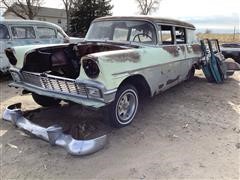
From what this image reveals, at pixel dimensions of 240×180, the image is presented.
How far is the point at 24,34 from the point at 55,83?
15.9ft

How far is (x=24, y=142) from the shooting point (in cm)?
387

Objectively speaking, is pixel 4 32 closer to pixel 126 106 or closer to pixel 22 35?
pixel 22 35

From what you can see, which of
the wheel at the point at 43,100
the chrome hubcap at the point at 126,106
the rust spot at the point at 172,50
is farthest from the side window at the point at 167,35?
the wheel at the point at 43,100

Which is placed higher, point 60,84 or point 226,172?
point 60,84

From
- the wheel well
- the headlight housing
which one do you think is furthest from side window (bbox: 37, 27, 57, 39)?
the headlight housing

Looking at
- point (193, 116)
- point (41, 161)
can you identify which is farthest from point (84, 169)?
point (193, 116)

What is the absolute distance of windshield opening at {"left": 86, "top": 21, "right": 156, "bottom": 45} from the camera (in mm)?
5008

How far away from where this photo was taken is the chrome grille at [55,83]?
3686 millimetres

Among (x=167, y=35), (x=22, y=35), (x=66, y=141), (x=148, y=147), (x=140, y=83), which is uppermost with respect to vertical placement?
(x=22, y=35)

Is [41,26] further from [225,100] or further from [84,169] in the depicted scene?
[84,169]

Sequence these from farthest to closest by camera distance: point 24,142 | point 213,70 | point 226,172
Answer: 1. point 213,70
2. point 24,142
3. point 226,172

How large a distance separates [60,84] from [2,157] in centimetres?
116

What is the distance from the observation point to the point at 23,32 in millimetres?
8172

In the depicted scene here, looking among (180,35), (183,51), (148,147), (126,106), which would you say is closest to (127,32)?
(183,51)
